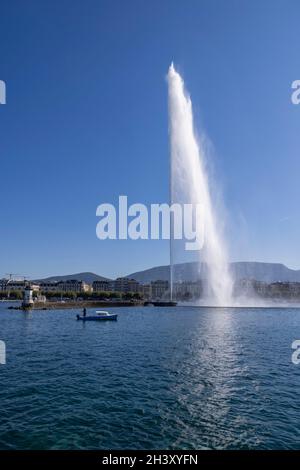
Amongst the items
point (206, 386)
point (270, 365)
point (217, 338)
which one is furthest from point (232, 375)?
point (217, 338)

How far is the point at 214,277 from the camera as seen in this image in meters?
124

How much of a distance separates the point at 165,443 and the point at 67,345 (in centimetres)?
2830

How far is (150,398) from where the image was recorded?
802 inches

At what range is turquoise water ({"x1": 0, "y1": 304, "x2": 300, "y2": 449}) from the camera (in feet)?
49.6

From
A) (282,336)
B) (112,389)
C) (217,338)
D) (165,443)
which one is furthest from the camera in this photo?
(282,336)

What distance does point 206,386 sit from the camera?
2284 centimetres

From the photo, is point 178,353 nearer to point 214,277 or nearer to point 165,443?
point 165,443

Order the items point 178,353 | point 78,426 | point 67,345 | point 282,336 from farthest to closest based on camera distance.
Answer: point 282,336, point 67,345, point 178,353, point 78,426

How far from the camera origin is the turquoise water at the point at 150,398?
15.1 m

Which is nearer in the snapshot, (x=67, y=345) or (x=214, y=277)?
(x=67, y=345)
